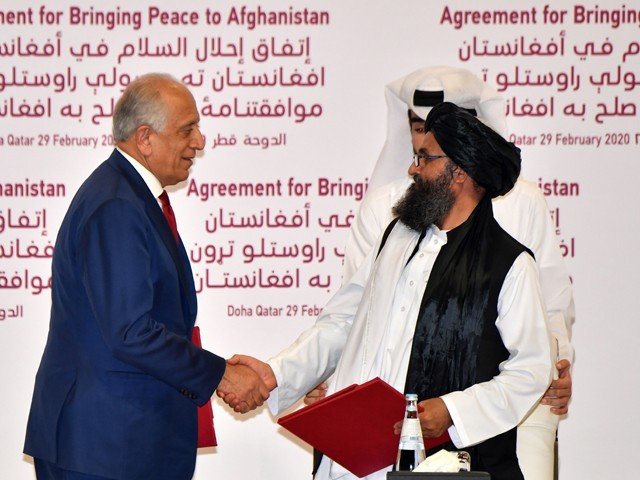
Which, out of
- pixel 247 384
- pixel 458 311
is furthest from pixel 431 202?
pixel 247 384

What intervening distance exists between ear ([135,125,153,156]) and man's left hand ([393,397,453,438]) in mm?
1393

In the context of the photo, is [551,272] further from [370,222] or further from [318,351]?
[318,351]

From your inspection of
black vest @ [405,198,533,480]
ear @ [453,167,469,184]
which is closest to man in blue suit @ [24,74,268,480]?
black vest @ [405,198,533,480]

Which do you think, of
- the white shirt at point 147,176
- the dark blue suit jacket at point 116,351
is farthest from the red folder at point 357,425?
the white shirt at point 147,176

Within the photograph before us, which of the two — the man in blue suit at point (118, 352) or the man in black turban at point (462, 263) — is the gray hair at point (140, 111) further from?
the man in black turban at point (462, 263)

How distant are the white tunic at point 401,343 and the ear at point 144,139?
3.10ft

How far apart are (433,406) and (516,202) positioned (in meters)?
1.40

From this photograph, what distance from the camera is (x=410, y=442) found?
3102 mm

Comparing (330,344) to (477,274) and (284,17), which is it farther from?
(284,17)

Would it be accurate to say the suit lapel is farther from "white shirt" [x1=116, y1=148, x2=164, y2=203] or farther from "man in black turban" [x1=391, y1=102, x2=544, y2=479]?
"man in black turban" [x1=391, y1=102, x2=544, y2=479]

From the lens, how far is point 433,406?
3541 mm

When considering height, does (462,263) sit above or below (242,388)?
above

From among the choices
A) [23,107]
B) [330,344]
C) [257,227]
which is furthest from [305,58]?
[330,344]

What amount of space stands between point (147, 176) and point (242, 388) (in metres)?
0.90
